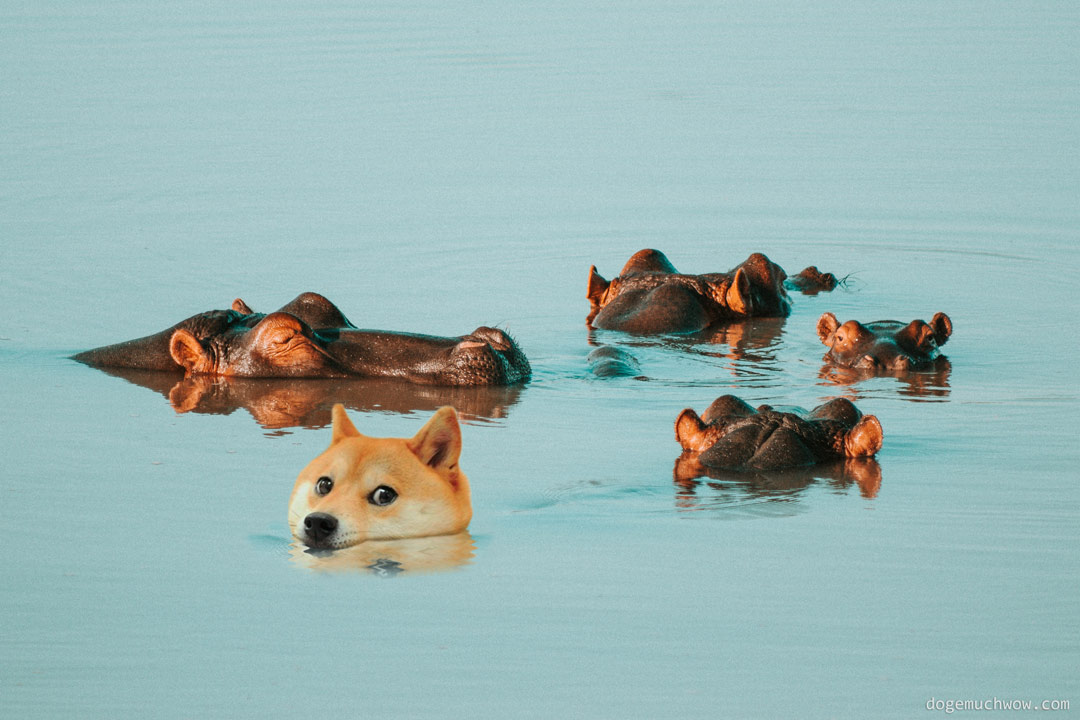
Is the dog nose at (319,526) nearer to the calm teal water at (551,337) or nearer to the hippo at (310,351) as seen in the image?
the calm teal water at (551,337)

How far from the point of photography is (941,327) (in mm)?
12312

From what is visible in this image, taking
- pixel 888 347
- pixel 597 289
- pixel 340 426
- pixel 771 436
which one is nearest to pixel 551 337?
pixel 597 289

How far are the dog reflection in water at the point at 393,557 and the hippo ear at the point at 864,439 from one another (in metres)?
2.68

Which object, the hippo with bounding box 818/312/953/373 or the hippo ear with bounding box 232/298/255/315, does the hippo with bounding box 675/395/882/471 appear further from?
the hippo ear with bounding box 232/298/255/315

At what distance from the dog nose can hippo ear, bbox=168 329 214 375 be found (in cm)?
529

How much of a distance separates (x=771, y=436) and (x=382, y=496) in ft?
9.86

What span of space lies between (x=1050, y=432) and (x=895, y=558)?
9.10 feet

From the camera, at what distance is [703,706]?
6105 mm

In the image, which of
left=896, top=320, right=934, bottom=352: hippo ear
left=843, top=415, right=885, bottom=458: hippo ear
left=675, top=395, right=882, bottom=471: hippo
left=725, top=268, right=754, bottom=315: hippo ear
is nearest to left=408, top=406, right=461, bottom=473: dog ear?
left=675, top=395, right=882, bottom=471: hippo

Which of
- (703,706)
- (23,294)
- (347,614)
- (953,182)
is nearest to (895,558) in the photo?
(703,706)

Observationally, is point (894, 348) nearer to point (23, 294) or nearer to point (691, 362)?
point (691, 362)

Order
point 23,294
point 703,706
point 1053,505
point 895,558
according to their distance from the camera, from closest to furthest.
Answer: point 703,706 → point 895,558 → point 1053,505 → point 23,294

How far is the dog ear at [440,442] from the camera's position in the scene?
678cm

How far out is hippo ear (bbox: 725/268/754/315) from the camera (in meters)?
13.5
